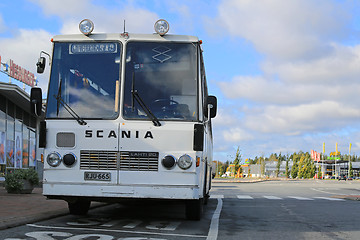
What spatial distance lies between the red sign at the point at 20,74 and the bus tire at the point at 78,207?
23265mm

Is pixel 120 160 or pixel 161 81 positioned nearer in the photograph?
pixel 120 160

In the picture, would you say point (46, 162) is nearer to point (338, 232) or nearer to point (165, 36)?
point (165, 36)

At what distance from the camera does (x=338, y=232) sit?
8305mm

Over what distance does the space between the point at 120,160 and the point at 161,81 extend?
5.27 ft

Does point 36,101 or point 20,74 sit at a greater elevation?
point 20,74

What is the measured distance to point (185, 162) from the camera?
7.93 metres

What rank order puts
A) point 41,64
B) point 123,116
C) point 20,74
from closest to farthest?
point 123,116 → point 41,64 → point 20,74

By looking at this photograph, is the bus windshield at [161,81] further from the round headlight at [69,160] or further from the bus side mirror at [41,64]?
the bus side mirror at [41,64]

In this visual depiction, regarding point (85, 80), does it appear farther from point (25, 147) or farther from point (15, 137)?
point (25, 147)

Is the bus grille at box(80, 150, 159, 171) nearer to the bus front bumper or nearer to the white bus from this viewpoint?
the white bus

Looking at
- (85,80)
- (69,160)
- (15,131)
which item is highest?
(85,80)

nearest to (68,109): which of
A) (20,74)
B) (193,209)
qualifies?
(193,209)

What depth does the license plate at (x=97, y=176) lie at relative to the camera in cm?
791

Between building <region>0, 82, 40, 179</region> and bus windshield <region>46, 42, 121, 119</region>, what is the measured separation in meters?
14.9
